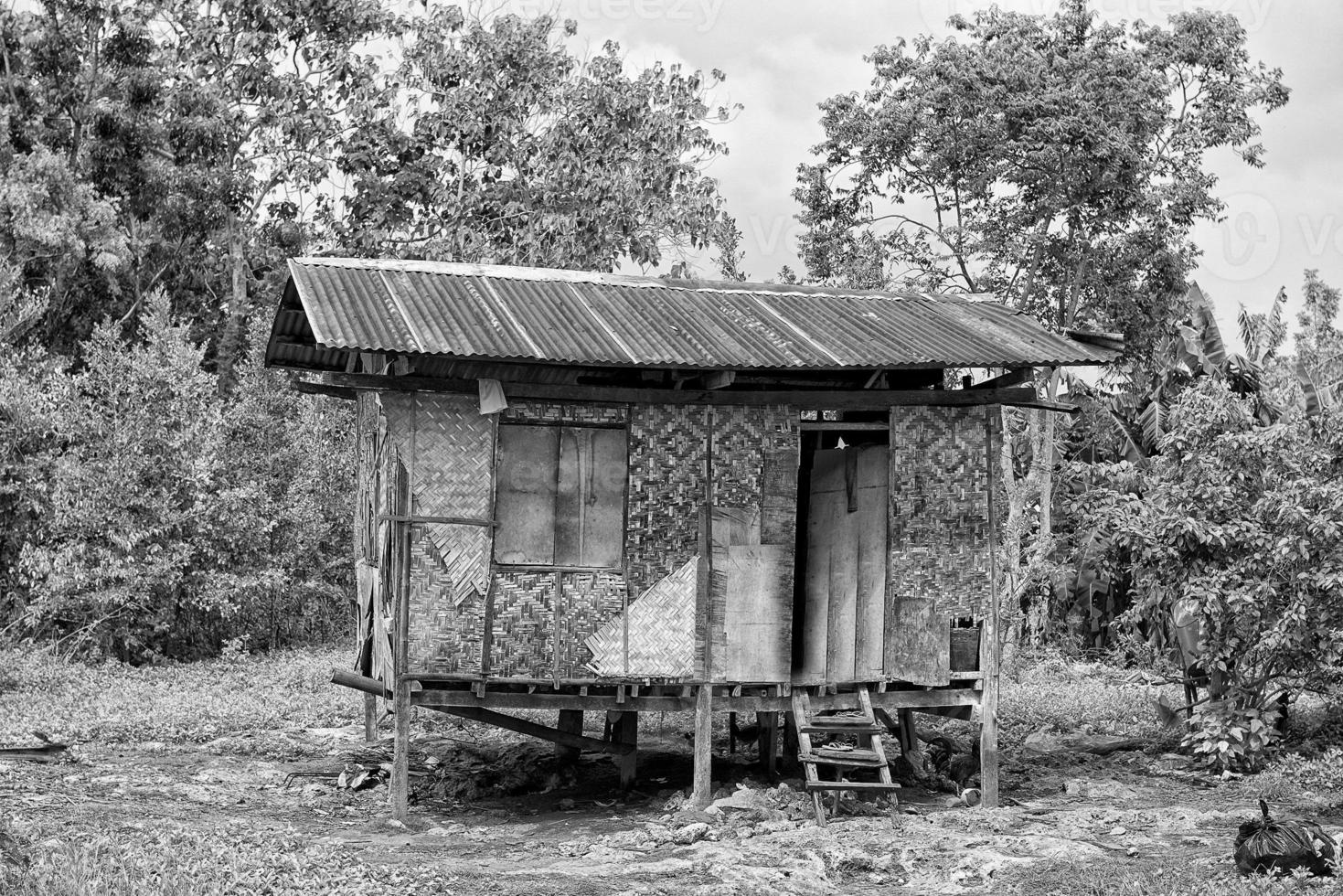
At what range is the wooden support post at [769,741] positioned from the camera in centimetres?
1184

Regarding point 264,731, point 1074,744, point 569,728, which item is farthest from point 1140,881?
point 264,731

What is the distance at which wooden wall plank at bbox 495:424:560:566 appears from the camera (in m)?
9.88

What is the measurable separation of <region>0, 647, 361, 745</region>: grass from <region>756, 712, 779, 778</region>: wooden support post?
445cm

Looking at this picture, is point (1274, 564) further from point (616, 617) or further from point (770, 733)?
point (616, 617)

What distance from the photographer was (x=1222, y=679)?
12.2 metres

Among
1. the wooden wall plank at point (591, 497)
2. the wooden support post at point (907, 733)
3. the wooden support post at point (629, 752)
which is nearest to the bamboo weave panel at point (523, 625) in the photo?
the wooden wall plank at point (591, 497)

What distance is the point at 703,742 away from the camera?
10.3 metres

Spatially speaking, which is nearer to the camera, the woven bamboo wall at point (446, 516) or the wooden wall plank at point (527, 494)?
the woven bamboo wall at point (446, 516)

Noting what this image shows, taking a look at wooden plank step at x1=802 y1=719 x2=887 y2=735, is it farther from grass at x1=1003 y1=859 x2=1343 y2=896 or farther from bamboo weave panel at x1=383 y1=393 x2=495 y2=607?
bamboo weave panel at x1=383 y1=393 x2=495 y2=607

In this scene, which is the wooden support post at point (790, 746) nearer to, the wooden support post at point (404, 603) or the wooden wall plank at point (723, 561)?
the wooden wall plank at point (723, 561)

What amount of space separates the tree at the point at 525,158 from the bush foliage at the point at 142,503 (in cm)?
390

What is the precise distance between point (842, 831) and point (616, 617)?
7.02ft

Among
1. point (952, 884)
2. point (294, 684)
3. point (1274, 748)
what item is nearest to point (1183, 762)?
point (1274, 748)

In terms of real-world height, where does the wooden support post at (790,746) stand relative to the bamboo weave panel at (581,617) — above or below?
below
